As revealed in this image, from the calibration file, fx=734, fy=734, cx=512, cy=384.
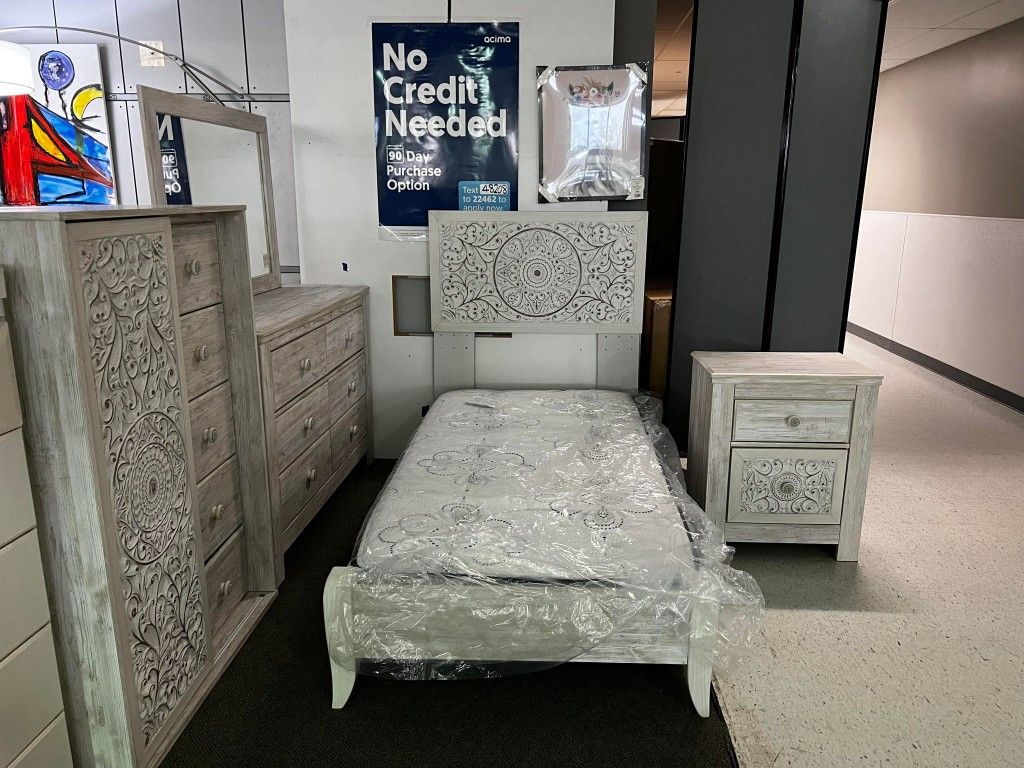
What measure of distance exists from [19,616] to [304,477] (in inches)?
52.7

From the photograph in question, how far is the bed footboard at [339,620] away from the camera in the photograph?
6.23 feet

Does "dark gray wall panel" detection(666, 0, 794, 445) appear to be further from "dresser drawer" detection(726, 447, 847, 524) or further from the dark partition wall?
"dresser drawer" detection(726, 447, 847, 524)

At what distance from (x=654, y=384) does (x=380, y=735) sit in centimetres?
233

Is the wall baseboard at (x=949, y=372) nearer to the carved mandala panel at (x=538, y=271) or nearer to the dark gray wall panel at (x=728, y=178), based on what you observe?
the dark gray wall panel at (x=728, y=178)

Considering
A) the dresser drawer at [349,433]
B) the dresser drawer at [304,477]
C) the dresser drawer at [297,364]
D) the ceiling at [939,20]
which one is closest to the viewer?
the dresser drawer at [297,364]

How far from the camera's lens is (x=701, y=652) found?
1.93 m

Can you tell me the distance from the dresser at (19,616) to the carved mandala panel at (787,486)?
2196 mm

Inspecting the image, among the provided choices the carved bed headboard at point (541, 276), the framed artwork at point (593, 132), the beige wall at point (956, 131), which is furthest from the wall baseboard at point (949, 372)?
the framed artwork at point (593, 132)

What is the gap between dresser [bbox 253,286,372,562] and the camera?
8.13 feet

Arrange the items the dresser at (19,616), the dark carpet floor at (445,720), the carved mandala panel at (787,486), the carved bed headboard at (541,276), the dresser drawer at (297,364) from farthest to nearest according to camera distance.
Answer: the carved bed headboard at (541,276)
the carved mandala panel at (787,486)
the dresser drawer at (297,364)
the dark carpet floor at (445,720)
the dresser at (19,616)

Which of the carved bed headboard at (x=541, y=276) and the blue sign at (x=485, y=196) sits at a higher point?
the blue sign at (x=485, y=196)

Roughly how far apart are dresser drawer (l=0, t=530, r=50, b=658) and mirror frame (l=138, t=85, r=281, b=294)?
1504mm

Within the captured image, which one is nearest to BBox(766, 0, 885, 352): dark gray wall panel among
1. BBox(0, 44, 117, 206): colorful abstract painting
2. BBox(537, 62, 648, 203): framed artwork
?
BBox(537, 62, 648, 203): framed artwork

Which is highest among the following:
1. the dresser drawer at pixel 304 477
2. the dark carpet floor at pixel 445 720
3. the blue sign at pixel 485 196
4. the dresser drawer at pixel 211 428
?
the blue sign at pixel 485 196
